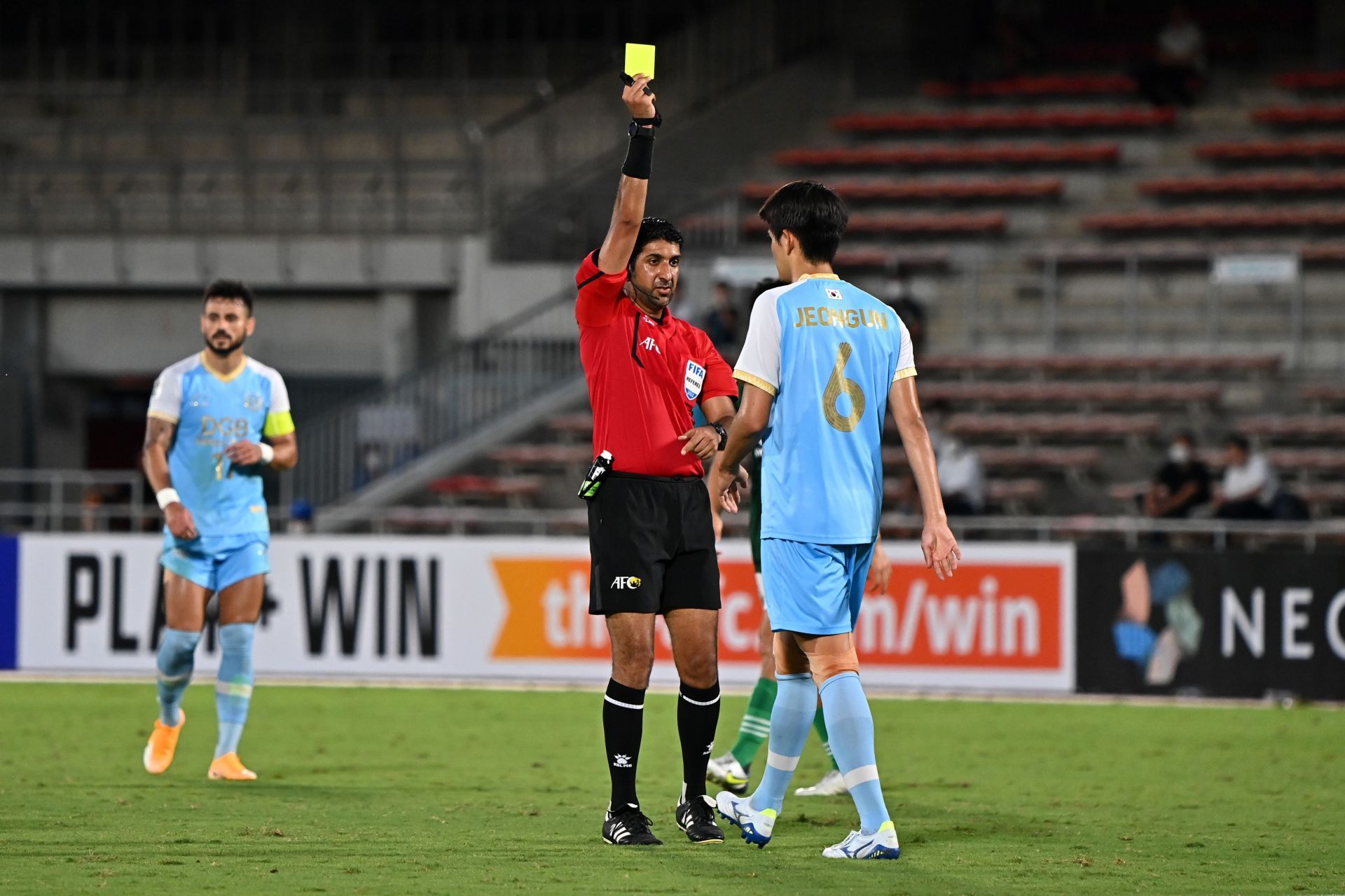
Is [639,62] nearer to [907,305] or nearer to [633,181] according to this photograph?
[633,181]

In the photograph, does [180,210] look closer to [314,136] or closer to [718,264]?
[314,136]

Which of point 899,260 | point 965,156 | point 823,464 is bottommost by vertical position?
point 823,464

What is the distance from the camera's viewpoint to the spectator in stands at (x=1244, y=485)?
1683cm

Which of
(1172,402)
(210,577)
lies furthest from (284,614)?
(1172,402)

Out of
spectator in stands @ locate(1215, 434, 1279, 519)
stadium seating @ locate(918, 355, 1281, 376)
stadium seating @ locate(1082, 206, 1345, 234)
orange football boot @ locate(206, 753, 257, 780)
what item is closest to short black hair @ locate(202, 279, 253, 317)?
orange football boot @ locate(206, 753, 257, 780)

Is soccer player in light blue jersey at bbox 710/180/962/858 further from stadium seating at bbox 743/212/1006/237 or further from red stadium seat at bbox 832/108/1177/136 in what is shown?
red stadium seat at bbox 832/108/1177/136

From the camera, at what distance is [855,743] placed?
251 inches

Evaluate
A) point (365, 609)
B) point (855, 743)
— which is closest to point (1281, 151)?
point (365, 609)

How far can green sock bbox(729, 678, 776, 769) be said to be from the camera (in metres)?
8.70

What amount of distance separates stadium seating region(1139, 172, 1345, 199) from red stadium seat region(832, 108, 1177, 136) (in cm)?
149

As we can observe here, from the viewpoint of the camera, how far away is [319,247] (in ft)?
83.5

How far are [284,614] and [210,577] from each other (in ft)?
22.6

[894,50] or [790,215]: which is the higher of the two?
[894,50]

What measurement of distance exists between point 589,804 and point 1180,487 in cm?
1037
